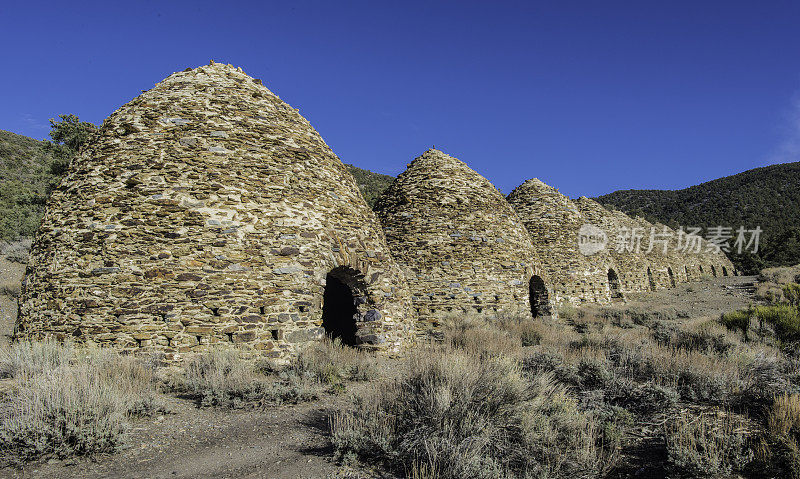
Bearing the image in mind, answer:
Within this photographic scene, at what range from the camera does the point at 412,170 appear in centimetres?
1348

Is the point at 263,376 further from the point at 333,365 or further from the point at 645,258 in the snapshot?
the point at 645,258

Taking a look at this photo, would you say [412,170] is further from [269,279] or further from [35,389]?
[35,389]

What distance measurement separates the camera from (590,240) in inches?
703

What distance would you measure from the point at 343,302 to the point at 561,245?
1042 centimetres

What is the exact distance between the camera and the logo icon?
17.4 m

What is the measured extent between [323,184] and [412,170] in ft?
18.2

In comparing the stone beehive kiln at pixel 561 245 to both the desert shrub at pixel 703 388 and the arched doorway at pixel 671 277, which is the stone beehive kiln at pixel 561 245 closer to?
the desert shrub at pixel 703 388

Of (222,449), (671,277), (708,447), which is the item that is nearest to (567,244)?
(708,447)

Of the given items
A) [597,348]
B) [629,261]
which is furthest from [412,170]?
[629,261]

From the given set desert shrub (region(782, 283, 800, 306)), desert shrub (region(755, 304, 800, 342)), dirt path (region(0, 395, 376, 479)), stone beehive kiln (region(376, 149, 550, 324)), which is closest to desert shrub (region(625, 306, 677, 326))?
desert shrub (region(782, 283, 800, 306))

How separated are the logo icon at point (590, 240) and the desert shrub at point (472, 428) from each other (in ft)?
45.9

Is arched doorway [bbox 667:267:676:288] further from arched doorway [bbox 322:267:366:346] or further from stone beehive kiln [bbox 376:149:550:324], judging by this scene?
arched doorway [bbox 322:267:366:346]

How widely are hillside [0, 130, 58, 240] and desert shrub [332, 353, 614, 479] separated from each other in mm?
24907

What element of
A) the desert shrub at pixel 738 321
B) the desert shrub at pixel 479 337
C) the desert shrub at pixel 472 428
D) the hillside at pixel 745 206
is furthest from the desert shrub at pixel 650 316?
the hillside at pixel 745 206
